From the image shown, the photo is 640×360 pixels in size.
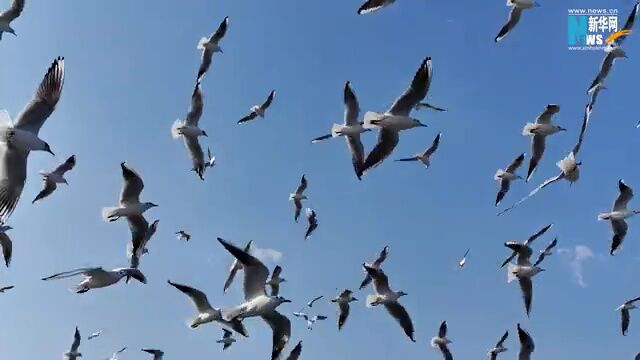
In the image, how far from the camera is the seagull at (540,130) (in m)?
20.8

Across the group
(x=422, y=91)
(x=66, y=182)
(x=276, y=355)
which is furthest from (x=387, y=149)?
(x=66, y=182)

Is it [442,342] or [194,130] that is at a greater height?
[194,130]

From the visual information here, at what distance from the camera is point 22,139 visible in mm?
13891

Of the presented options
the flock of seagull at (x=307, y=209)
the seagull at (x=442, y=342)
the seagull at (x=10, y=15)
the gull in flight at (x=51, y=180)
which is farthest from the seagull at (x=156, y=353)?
the seagull at (x=10, y=15)

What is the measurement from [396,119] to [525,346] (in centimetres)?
709

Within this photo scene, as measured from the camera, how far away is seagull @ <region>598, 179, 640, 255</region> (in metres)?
22.8

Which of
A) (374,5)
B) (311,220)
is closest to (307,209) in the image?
(311,220)

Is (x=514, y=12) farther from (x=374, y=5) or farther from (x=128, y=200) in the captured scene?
(x=128, y=200)

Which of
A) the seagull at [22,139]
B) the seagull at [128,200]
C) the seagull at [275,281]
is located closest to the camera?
the seagull at [22,139]

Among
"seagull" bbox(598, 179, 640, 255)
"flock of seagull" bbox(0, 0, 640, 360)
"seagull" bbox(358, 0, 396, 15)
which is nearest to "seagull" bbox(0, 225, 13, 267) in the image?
"flock of seagull" bbox(0, 0, 640, 360)

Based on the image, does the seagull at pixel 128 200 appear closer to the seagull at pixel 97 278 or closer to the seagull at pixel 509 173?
the seagull at pixel 97 278

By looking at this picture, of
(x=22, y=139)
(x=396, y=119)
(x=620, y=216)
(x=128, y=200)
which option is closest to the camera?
(x=22, y=139)

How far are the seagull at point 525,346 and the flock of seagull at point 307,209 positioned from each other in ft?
0.08

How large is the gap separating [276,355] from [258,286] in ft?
5.56
